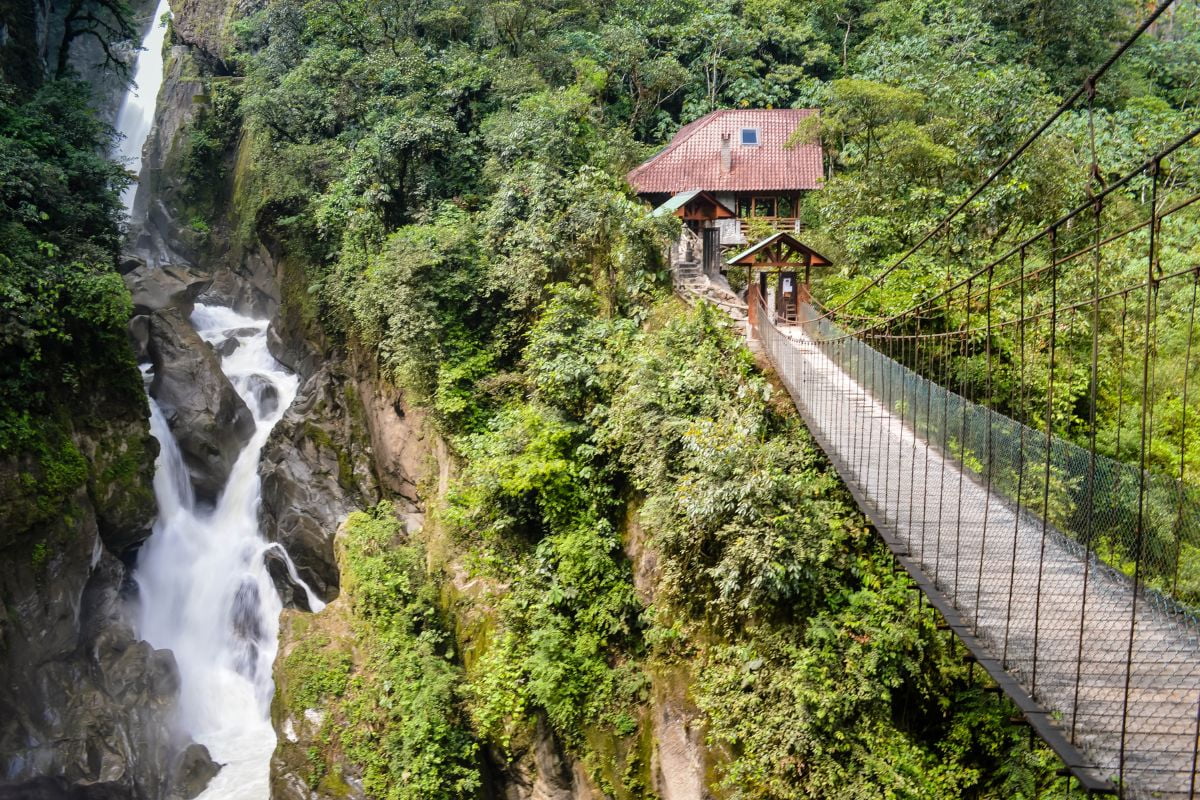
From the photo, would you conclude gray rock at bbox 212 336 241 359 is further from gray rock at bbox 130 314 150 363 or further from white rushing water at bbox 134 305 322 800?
white rushing water at bbox 134 305 322 800

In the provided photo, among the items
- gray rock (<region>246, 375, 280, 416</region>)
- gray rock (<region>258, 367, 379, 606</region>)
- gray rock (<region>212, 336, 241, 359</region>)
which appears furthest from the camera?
gray rock (<region>212, 336, 241, 359</region>)

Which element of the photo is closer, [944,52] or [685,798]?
[685,798]

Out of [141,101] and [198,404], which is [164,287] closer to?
[198,404]

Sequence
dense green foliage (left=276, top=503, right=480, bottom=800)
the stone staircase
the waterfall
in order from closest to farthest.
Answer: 1. dense green foliage (left=276, top=503, right=480, bottom=800)
2. the stone staircase
3. the waterfall

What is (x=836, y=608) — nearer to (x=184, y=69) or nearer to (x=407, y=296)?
(x=407, y=296)

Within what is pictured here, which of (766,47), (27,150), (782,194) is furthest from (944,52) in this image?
(27,150)

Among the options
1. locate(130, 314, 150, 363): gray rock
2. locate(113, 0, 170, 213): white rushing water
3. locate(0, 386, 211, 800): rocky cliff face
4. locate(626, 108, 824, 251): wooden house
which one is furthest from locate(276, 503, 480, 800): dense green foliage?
locate(113, 0, 170, 213): white rushing water

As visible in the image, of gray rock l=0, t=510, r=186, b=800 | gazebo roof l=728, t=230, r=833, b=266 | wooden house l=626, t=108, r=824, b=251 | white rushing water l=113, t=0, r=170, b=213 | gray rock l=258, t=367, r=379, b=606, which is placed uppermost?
white rushing water l=113, t=0, r=170, b=213
